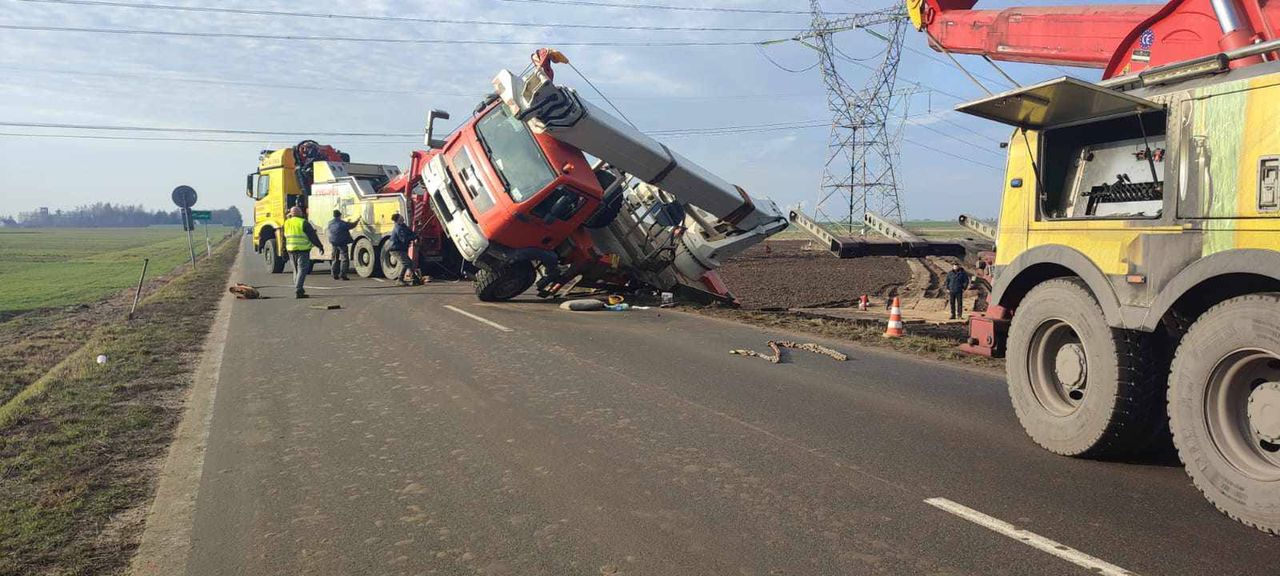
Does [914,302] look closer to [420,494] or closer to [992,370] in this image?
[992,370]

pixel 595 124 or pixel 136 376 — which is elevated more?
pixel 595 124

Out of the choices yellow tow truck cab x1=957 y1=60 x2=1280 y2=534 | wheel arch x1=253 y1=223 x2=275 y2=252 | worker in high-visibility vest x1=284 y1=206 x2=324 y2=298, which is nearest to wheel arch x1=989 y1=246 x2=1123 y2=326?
yellow tow truck cab x1=957 y1=60 x2=1280 y2=534

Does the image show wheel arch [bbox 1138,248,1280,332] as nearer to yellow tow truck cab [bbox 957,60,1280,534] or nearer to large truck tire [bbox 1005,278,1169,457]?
yellow tow truck cab [bbox 957,60,1280,534]

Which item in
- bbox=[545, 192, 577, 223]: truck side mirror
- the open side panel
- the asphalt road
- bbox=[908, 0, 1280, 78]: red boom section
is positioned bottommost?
the asphalt road

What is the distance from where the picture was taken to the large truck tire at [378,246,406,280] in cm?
1900

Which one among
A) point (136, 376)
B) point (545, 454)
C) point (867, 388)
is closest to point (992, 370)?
point (867, 388)

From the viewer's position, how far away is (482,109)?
1417cm

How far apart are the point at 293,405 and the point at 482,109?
858 centimetres

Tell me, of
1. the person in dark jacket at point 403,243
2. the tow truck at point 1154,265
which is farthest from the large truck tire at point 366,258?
the tow truck at point 1154,265

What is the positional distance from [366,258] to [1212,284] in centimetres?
1889

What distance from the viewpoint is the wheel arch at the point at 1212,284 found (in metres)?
3.77

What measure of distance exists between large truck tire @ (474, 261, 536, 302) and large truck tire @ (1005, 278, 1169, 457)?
965cm

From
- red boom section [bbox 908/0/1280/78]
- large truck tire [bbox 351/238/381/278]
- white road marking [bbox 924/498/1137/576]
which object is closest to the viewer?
white road marking [bbox 924/498/1137/576]

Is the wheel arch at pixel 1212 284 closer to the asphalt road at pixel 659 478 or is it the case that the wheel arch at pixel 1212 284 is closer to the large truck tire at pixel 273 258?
the asphalt road at pixel 659 478
